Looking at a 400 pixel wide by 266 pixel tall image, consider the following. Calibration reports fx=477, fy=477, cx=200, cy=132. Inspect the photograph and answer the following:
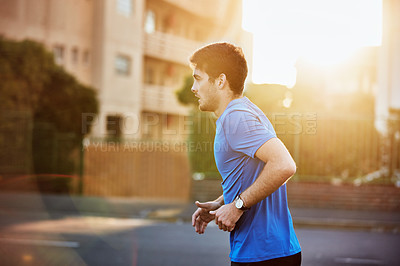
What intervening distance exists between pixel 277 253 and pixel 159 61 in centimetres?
2876

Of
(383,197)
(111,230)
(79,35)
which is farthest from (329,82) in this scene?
(111,230)

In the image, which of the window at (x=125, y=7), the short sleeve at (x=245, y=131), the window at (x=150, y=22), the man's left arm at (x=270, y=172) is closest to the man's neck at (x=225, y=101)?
the short sleeve at (x=245, y=131)

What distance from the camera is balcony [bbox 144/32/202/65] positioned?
2866cm

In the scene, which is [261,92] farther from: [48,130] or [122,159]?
[48,130]

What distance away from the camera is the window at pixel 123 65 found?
2623cm

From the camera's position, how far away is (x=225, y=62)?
2.43 meters

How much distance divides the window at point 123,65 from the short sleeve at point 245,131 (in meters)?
24.5

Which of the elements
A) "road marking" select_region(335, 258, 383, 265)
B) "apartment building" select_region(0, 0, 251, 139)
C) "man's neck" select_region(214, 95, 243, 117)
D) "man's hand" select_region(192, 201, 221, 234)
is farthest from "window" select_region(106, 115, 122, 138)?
"man's neck" select_region(214, 95, 243, 117)

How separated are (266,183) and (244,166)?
207 mm

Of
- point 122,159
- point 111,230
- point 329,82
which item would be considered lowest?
point 111,230

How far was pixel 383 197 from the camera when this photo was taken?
490 inches

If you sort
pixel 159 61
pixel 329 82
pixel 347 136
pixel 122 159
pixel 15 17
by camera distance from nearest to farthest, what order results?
pixel 347 136 → pixel 122 159 → pixel 15 17 → pixel 159 61 → pixel 329 82

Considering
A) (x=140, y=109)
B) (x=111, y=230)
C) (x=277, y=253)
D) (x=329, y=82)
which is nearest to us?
(x=277, y=253)

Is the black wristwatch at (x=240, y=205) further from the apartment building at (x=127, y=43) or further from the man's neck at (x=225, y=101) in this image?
the apartment building at (x=127, y=43)
